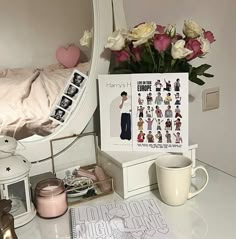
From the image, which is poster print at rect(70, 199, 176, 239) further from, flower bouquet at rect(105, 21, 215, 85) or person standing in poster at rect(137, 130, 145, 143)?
flower bouquet at rect(105, 21, 215, 85)

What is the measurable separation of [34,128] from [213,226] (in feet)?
1.95

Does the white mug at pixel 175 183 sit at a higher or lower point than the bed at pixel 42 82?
lower

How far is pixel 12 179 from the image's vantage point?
979mm

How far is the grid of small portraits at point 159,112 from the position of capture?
1.13 m

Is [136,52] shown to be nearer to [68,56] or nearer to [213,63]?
[68,56]

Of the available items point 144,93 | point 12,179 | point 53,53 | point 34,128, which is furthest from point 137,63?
point 12,179

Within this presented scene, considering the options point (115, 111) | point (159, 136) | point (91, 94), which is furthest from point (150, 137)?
point (91, 94)

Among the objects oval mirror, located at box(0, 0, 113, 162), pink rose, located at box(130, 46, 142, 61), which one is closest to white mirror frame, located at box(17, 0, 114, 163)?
oval mirror, located at box(0, 0, 113, 162)

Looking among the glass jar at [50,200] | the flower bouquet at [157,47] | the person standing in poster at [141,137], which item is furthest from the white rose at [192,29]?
the glass jar at [50,200]

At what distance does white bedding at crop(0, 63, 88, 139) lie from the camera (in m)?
1.11

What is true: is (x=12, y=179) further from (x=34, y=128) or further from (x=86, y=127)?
(x=86, y=127)

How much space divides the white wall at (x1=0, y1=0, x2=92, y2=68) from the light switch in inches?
22.8

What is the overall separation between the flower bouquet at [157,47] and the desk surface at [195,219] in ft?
1.23

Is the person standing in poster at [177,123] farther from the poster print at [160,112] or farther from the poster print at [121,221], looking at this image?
the poster print at [121,221]
